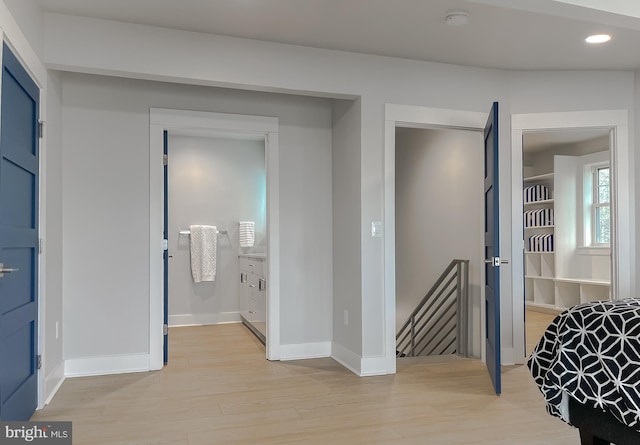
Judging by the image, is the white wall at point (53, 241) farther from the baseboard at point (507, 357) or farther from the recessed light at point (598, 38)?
the recessed light at point (598, 38)

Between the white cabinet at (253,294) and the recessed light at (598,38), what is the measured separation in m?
3.20

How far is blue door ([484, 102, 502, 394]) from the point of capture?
329 cm

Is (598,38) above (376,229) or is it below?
above

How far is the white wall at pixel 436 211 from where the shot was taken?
14.9 feet

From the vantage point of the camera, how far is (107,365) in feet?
12.3

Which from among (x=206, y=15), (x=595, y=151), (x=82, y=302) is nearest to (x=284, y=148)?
(x=206, y=15)

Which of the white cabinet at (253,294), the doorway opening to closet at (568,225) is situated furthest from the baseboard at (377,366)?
the doorway opening to closet at (568,225)

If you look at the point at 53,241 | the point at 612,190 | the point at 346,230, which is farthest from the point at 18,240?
the point at 612,190

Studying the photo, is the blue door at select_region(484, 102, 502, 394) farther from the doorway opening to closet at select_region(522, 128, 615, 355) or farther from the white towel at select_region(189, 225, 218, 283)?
the white towel at select_region(189, 225, 218, 283)

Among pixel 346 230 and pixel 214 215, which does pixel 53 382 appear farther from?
pixel 214 215

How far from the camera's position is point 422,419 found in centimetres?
281

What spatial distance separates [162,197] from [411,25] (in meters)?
2.20

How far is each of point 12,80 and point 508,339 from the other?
3810mm

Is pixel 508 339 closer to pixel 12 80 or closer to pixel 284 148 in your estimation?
pixel 284 148
